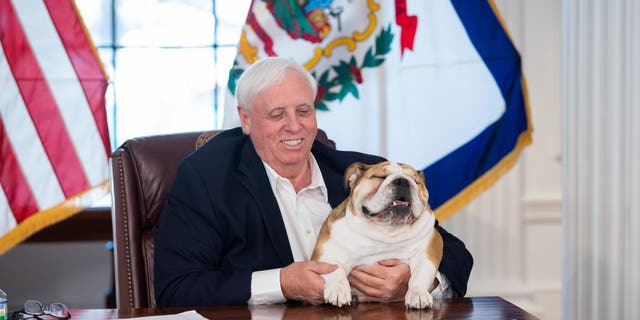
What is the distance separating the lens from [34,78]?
3.19 meters

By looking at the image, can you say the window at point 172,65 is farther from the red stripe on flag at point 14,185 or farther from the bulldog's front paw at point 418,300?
the bulldog's front paw at point 418,300

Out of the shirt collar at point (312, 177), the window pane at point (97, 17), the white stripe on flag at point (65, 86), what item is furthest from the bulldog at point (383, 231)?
the window pane at point (97, 17)

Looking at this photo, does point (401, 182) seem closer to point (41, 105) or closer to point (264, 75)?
point (264, 75)

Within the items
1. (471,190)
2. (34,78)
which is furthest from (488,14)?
(34,78)

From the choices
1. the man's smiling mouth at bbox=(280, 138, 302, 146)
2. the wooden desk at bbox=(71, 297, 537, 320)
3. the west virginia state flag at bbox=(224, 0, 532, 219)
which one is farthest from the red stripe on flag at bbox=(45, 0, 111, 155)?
the wooden desk at bbox=(71, 297, 537, 320)

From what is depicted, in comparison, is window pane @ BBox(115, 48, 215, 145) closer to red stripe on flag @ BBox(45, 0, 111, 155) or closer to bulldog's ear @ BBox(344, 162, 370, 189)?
red stripe on flag @ BBox(45, 0, 111, 155)

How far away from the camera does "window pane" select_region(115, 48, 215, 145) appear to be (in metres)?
3.47

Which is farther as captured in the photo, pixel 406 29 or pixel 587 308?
pixel 406 29

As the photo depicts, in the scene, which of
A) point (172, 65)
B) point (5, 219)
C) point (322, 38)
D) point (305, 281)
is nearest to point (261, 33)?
point (322, 38)

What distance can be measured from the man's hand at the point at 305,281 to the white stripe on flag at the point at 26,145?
1736 millimetres

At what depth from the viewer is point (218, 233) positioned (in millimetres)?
1979

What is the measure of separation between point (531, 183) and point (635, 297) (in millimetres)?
1025

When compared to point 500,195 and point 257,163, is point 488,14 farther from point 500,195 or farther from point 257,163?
point 257,163

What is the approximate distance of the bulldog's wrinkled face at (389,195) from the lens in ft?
5.31
